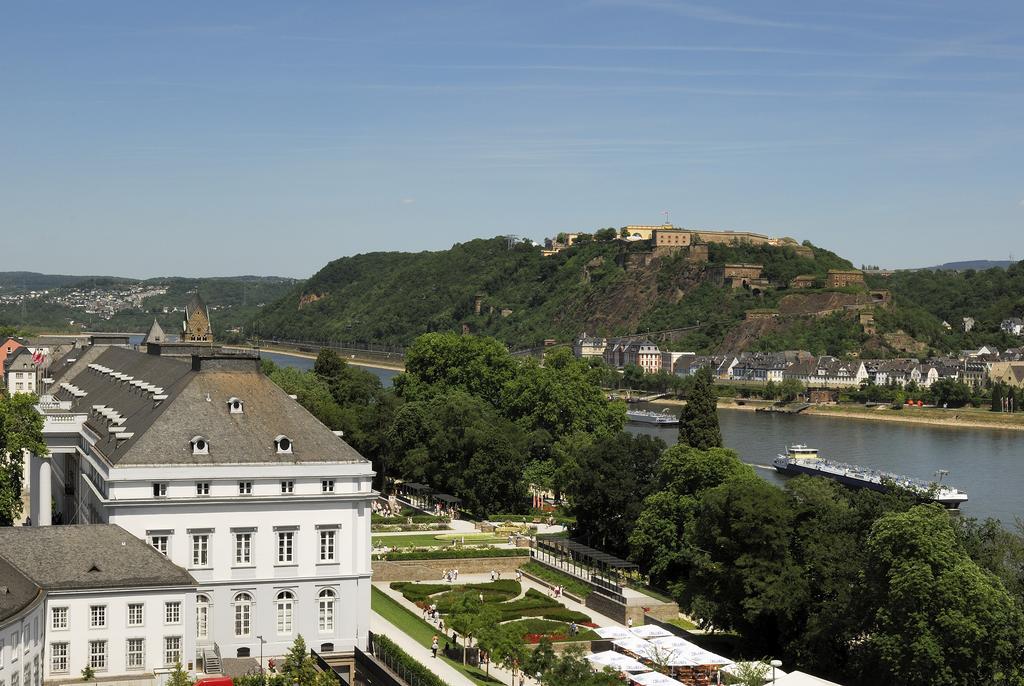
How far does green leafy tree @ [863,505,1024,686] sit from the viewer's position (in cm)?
3950

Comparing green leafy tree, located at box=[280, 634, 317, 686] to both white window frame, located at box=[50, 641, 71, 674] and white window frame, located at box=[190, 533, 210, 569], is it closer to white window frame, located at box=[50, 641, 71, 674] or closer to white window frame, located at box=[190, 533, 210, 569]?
white window frame, located at box=[50, 641, 71, 674]

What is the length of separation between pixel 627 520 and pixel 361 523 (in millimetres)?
20816

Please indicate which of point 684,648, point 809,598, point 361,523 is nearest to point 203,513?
point 361,523

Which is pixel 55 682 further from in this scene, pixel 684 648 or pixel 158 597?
pixel 684 648

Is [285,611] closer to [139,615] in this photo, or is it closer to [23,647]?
[139,615]

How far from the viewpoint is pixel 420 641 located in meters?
47.2

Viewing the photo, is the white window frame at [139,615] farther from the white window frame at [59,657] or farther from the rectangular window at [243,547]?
the rectangular window at [243,547]

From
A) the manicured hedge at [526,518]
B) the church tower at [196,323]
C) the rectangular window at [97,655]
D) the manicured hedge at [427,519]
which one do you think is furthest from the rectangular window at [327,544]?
the church tower at [196,323]

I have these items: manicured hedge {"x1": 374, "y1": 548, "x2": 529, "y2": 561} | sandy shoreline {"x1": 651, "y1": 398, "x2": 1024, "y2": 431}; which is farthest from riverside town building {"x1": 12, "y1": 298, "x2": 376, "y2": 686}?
sandy shoreline {"x1": 651, "y1": 398, "x2": 1024, "y2": 431}

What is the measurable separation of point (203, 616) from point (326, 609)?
3829 mm

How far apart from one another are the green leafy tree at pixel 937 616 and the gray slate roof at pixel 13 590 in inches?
899

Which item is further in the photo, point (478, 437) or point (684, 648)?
point (478, 437)

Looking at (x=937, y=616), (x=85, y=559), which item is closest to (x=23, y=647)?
(x=85, y=559)

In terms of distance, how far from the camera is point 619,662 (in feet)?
144
